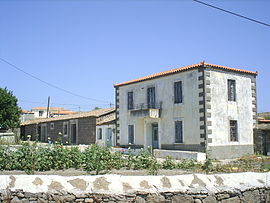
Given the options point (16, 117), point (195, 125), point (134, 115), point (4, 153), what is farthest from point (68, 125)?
point (4, 153)

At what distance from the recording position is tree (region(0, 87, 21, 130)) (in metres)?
34.7

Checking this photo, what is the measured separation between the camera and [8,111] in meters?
35.1

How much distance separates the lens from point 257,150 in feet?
70.5

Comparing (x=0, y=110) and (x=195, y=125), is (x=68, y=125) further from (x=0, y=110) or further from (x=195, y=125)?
(x=195, y=125)

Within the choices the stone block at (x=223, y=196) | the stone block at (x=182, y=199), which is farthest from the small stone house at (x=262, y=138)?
the stone block at (x=182, y=199)

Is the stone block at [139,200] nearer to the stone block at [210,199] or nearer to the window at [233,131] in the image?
the stone block at [210,199]

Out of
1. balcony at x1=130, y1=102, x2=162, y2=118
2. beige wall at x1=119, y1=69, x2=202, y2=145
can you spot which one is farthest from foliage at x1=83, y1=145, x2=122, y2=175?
balcony at x1=130, y1=102, x2=162, y2=118

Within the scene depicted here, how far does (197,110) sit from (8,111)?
23.7 metres

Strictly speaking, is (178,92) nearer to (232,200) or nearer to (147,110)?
(147,110)

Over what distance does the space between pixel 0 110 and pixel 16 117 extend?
191 centimetres

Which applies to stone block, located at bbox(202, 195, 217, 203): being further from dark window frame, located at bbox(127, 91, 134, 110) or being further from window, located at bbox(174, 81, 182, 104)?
dark window frame, located at bbox(127, 91, 134, 110)

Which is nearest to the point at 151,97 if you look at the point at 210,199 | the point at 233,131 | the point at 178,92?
the point at 178,92

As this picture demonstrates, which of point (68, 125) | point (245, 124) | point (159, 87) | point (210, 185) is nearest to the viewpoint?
point (210, 185)

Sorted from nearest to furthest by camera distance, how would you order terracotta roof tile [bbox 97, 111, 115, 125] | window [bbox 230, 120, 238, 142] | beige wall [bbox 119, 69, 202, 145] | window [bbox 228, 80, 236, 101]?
beige wall [bbox 119, 69, 202, 145] → window [bbox 230, 120, 238, 142] → window [bbox 228, 80, 236, 101] → terracotta roof tile [bbox 97, 111, 115, 125]
